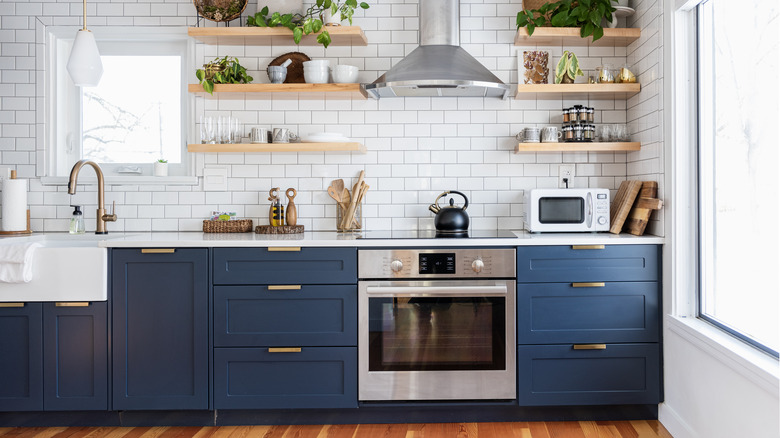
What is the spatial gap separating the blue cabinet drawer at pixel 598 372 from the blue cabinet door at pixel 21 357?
2318 mm

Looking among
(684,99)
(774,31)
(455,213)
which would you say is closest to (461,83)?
(455,213)

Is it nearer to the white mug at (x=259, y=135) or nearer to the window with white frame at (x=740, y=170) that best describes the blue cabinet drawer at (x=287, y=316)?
the white mug at (x=259, y=135)

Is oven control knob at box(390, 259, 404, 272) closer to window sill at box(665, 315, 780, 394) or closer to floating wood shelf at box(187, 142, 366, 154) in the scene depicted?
floating wood shelf at box(187, 142, 366, 154)

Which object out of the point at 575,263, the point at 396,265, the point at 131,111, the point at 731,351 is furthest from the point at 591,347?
the point at 131,111

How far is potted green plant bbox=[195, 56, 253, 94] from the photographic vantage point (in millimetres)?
3176

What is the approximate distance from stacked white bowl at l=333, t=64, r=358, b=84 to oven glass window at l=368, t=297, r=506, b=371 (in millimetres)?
1245

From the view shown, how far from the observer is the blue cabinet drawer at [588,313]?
2748 millimetres

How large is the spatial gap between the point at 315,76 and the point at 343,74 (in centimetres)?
16

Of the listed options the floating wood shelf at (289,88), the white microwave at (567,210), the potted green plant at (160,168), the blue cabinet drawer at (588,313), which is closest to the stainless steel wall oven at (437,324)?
the blue cabinet drawer at (588,313)

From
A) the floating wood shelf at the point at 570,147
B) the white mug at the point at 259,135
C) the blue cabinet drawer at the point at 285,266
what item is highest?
the white mug at the point at 259,135

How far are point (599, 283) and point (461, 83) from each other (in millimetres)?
1209

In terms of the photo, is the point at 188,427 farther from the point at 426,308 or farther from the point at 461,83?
the point at 461,83

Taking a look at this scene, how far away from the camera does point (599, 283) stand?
8.99ft

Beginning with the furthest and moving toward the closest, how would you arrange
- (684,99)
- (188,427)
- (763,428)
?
(188,427)
(684,99)
(763,428)
